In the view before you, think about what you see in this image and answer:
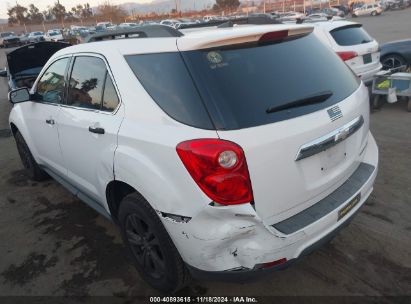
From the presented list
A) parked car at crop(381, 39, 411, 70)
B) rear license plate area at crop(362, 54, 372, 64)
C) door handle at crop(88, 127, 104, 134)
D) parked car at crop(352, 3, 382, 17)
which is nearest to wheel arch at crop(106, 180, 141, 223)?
door handle at crop(88, 127, 104, 134)

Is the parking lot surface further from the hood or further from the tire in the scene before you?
the hood

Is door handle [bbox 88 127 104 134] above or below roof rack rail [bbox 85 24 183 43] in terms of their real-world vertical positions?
below

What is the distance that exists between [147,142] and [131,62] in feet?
2.02

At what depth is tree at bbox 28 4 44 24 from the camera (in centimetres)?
9281

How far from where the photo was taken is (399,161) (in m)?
4.63

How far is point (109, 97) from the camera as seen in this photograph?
8.88 feet

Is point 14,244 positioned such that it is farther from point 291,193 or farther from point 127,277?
point 291,193

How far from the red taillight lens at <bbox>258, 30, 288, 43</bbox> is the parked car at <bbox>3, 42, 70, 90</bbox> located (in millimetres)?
7554

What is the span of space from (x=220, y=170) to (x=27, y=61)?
9.00 metres

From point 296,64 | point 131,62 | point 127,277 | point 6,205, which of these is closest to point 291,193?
point 296,64

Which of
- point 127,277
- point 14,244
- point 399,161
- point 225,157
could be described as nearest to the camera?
point 225,157

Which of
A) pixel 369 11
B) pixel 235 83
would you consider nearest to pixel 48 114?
pixel 235 83

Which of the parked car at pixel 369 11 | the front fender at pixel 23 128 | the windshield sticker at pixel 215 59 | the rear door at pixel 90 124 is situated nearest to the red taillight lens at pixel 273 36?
the windshield sticker at pixel 215 59

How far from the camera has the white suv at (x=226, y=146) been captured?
2055 mm
